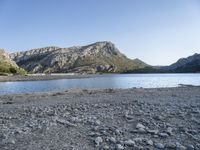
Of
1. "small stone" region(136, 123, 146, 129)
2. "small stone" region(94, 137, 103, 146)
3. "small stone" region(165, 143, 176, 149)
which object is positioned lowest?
"small stone" region(165, 143, 176, 149)

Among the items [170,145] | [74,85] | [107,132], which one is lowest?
[74,85]

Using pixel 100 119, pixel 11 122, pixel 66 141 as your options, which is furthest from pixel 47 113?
pixel 66 141

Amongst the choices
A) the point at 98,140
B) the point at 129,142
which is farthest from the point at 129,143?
the point at 98,140

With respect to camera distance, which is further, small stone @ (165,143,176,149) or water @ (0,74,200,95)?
water @ (0,74,200,95)

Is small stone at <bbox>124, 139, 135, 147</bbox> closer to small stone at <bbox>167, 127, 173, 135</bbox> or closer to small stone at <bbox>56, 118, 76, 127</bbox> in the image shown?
small stone at <bbox>167, 127, 173, 135</bbox>

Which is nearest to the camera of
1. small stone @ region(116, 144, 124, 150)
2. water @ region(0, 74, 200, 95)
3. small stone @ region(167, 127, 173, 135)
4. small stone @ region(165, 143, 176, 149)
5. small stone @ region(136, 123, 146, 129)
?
small stone @ region(116, 144, 124, 150)

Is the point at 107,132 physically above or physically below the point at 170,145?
above

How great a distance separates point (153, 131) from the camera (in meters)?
11.6

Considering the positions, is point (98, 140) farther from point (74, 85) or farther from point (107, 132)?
point (74, 85)

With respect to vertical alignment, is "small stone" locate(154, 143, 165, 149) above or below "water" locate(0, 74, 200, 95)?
above

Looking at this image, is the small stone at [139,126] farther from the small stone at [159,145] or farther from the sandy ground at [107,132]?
the small stone at [159,145]

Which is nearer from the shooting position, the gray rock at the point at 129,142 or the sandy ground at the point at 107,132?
the gray rock at the point at 129,142

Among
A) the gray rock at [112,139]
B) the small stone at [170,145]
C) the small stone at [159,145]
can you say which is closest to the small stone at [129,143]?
the gray rock at [112,139]

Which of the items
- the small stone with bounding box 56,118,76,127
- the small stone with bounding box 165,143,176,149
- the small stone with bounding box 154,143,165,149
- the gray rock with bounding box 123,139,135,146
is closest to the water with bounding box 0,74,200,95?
the small stone with bounding box 56,118,76,127
